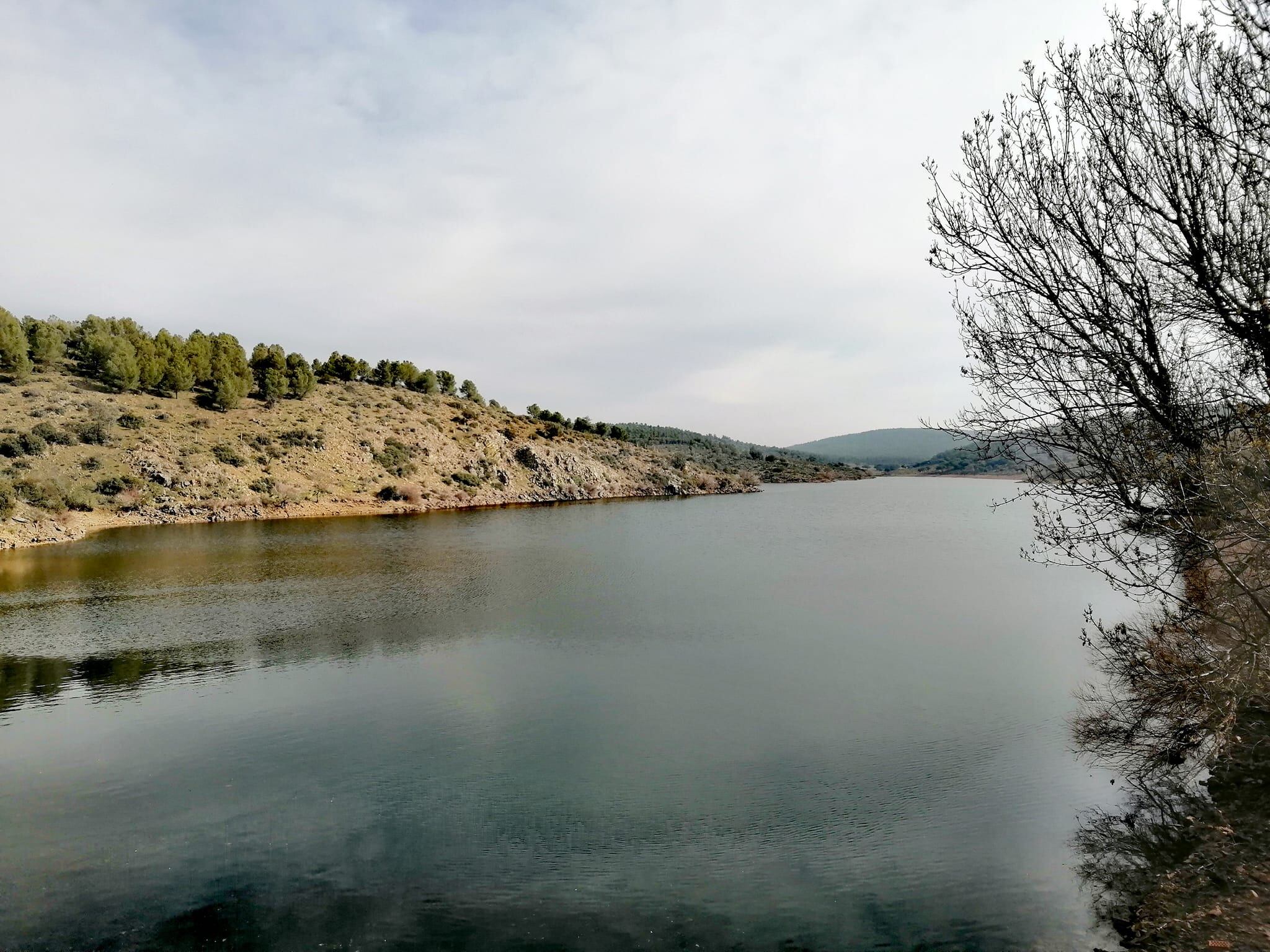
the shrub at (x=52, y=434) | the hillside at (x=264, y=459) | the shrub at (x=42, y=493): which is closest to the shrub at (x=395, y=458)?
the hillside at (x=264, y=459)

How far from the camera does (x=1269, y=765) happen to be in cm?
1021

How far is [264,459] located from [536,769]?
56.9 m

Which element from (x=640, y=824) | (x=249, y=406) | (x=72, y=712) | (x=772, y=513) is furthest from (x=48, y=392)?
(x=640, y=824)

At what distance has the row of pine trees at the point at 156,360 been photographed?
59.7 meters

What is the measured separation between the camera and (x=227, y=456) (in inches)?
2191

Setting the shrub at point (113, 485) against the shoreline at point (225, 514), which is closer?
the shoreline at point (225, 514)

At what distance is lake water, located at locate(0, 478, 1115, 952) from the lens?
7.74 m

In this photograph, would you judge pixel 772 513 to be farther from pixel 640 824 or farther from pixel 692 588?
pixel 640 824

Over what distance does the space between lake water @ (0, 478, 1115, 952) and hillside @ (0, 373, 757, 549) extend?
935 inches

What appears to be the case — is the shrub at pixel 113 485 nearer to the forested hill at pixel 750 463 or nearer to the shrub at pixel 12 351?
the shrub at pixel 12 351

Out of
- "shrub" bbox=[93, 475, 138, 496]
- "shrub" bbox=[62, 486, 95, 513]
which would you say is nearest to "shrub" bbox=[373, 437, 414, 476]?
"shrub" bbox=[93, 475, 138, 496]

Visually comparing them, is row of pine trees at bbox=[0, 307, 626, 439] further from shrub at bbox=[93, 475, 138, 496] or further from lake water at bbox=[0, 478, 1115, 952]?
lake water at bbox=[0, 478, 1115, 952]

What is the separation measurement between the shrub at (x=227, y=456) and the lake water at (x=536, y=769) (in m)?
31.6

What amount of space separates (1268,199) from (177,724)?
60.4ft
